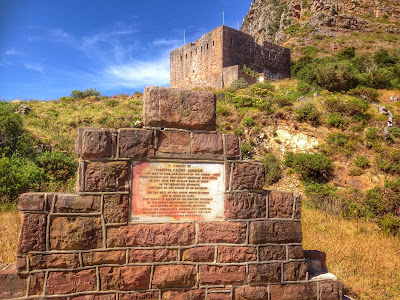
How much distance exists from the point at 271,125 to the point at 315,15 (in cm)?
3010

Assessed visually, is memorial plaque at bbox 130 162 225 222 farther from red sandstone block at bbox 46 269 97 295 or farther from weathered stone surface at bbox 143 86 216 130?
red sandstone block at bbox 46 269 97 295

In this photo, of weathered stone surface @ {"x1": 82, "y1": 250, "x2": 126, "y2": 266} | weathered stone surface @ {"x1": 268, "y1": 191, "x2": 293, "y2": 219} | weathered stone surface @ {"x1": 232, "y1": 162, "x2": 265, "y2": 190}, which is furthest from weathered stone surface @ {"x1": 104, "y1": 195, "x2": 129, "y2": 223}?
weathered stone surface @ {"x1": 268, "y1": 191, "x2": 293, "y2": 219}

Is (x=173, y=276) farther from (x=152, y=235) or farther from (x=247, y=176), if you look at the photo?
(x=247, y=176)

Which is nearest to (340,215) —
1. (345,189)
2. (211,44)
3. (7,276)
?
(345,189)

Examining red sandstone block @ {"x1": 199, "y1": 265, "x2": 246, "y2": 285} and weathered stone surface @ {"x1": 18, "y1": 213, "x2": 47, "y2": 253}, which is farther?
red sandstone block @ {"x1": 199, "y1": 265, "x2": 246, "y2": 285}

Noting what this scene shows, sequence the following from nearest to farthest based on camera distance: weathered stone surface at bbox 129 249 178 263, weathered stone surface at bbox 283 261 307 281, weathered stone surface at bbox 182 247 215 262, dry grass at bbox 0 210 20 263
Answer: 1. weathered stone surface at bbox 129 249 178 263
2. weathered stone surface at bbox 182 247 215 262
3. weathered stone surface at bbox 283 261 307 281
4. dry grass at bbox 0 210 20 263

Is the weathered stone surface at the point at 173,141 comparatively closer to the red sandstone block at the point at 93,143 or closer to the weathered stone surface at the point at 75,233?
the red sandstone block at the point at 93,143

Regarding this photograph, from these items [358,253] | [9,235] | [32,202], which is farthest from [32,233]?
[358,253]

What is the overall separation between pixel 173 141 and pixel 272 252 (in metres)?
1.72

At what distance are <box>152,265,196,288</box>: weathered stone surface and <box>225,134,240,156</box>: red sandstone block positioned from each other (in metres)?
1.34

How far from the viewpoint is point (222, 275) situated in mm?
3109

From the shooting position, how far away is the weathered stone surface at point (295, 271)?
3318mm

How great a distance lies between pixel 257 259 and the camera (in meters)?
3.21

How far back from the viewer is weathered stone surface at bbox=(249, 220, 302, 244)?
321cm
